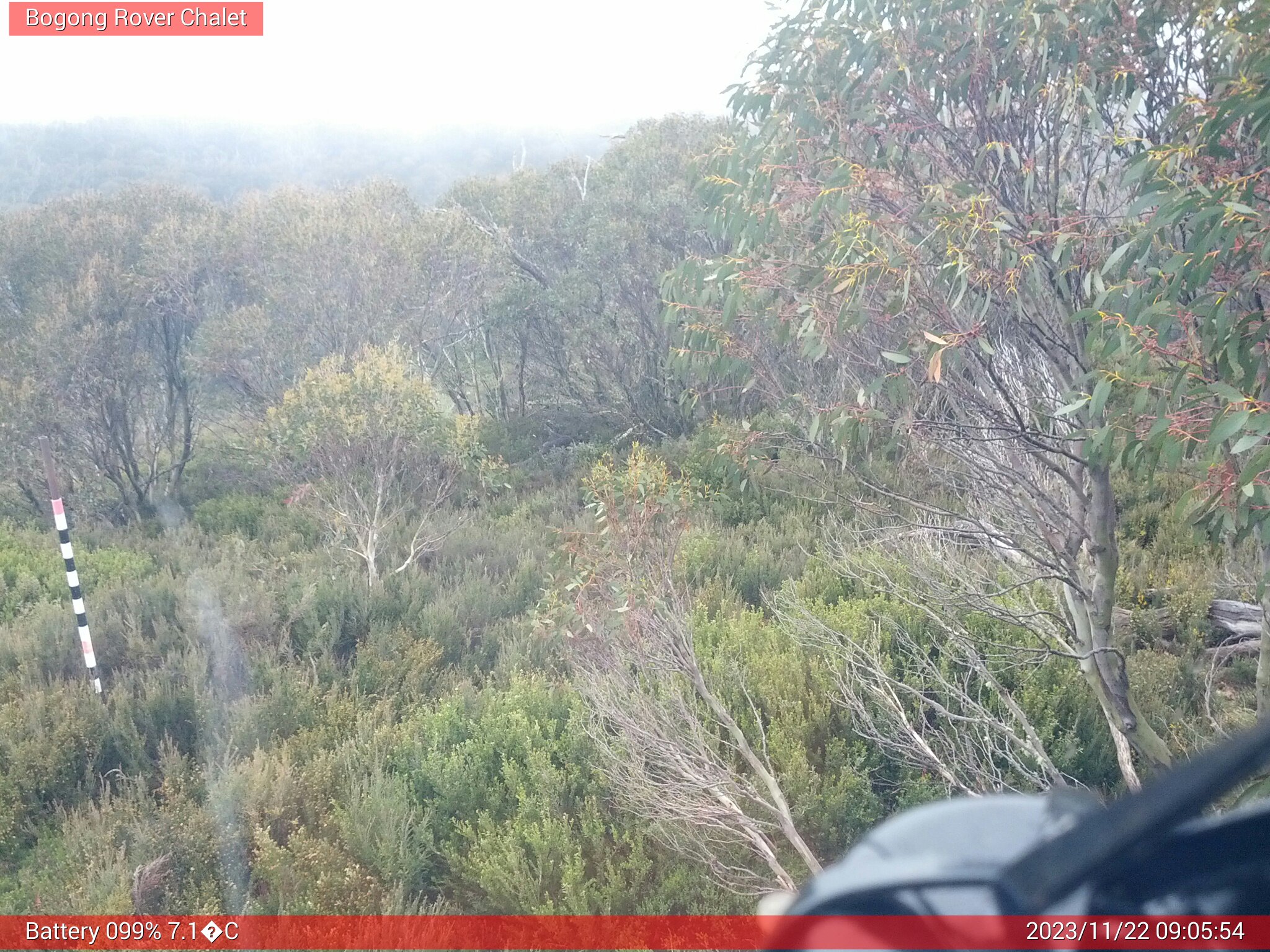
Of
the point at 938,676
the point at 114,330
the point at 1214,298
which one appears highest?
the point at 1214,298

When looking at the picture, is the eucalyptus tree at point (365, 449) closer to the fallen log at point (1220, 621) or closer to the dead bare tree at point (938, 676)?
the dead bare tree at point (938, 676)

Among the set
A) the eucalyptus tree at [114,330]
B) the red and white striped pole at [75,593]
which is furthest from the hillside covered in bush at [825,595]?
the eucalyptus tree at [114,330]

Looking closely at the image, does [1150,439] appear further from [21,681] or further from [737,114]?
[21,681]

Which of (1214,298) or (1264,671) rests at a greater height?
(1214,298)

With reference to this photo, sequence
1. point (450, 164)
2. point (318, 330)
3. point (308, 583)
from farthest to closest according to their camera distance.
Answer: point (450, 164), point (318, 330), point (308, 583)

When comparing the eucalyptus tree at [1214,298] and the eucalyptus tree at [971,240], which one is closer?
the eucalyptus tree at [1214,298]

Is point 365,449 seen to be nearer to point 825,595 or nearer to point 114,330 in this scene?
point 825,595

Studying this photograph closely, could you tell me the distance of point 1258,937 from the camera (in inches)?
31.0

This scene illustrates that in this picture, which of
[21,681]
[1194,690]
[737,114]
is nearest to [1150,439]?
[737,114]

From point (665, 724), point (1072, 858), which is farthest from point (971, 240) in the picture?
point (1072, 858)

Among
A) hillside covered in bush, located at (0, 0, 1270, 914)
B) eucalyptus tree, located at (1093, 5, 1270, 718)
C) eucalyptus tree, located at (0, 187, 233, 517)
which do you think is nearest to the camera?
eucalyptus tree, located at (1093, 5, 1270, 718)

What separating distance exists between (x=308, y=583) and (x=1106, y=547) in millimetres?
6279

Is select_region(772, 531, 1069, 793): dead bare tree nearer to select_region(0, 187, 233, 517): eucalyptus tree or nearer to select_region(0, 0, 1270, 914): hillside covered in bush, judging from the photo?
select_region(0, 0, 1270, 914): hillside covered in bush

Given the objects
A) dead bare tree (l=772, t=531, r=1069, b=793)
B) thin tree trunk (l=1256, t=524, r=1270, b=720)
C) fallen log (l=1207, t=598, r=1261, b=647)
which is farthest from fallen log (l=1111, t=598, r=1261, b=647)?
thin tree trunk (l=1256, t=524, r=1270, b=720)
